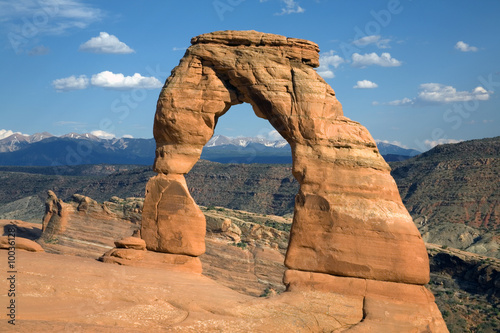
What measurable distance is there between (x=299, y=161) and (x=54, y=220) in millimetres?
28376

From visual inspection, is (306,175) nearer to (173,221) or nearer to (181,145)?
(181,145)

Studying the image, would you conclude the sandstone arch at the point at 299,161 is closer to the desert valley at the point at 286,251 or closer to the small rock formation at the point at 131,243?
the desert valley at the point at 286,251

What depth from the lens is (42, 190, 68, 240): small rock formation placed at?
1649 inches

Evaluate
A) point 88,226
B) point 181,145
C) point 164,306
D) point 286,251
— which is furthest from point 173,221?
point 88,226

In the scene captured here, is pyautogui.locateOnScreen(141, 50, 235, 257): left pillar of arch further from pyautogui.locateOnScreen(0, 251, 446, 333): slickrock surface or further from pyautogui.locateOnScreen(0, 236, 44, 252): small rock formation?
pyautogui.locateOnScreen(0, 236, 44, 252): small rock formation

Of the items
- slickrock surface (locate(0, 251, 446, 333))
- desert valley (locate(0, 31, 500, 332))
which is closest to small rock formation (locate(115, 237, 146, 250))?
Answer: desert valley (locate(0, 31, 500, 332))

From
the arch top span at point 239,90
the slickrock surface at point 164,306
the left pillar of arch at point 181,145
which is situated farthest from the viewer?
the left pillar of arch at point 181,145

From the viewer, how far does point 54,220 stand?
42.3 metres

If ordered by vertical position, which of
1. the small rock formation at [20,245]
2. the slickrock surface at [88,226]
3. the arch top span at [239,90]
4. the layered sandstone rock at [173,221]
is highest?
the arch top span at [239,90]

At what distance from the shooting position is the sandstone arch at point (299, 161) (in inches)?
715

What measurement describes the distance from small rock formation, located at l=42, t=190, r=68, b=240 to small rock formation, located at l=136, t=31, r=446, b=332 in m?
22.4

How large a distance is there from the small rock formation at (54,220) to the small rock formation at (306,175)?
22.4 meters

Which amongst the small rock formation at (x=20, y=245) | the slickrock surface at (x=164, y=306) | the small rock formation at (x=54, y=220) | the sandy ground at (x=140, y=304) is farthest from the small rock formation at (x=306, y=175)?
the small rock formation at (x=54, y=220)

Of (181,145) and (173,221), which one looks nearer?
(173,221)
